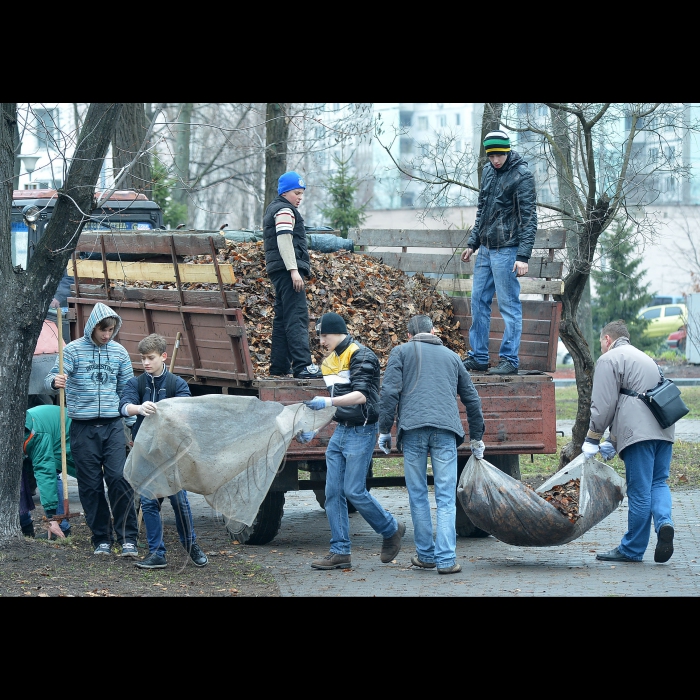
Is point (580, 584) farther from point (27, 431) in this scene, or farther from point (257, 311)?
point (27, 431)

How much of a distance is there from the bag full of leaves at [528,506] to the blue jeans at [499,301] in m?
1.23

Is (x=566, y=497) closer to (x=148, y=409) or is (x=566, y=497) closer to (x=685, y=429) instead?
(x=148, y=409)

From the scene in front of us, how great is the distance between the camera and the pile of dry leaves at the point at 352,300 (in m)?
9.02

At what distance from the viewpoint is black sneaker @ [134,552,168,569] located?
23.5 feet

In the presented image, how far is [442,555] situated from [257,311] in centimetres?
294

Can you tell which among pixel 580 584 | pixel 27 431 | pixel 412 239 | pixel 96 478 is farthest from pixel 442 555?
pixel 412 239

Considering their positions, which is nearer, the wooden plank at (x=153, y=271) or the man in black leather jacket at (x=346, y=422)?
the man in black leather jacket at (x=346, y=422)

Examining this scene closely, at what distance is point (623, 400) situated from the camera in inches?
302

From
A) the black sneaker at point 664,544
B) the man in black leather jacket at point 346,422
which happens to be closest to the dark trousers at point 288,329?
the man in black leather jacket at point 346,422

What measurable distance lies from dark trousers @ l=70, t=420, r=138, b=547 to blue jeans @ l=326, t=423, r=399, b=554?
148 centimetres

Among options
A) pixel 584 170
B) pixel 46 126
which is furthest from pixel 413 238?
pixel 46 126

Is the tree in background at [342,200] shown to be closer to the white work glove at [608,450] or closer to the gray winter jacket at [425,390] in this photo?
the white work glove at [608,450]

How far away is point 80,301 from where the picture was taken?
1002 centimetres

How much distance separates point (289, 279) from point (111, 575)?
2732 millimetres
